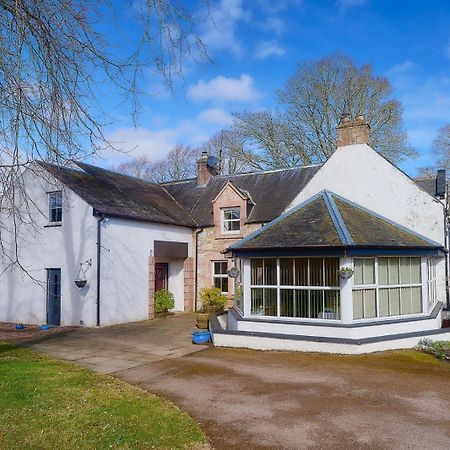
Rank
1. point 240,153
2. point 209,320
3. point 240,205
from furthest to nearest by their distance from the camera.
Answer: point 240,153, point 240,205, point 209,320

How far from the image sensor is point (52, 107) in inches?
242

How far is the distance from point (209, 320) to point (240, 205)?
778cm

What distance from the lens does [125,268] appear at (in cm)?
1850

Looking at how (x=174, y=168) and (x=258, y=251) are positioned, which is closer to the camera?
(x=258, y=251)

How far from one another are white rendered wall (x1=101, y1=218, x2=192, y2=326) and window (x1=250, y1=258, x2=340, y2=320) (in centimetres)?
684

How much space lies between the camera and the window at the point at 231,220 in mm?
21891

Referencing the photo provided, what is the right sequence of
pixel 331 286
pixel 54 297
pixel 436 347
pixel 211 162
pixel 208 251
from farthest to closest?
pixel 211 162, pixel 208 251, pixel 54 297, pixel 331 286, pixel 436 347

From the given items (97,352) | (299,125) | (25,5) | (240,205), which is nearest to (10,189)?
(25,5)

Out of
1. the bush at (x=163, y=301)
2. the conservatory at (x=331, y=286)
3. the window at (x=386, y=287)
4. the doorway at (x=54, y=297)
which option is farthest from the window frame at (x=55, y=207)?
the window at (x=386, y=287)

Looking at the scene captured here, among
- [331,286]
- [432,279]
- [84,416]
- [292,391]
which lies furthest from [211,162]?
[84,416]

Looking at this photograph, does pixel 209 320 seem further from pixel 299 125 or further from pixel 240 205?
pixel 299 125

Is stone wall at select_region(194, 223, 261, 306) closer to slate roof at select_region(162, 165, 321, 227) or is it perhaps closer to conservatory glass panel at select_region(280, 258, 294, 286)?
slate roof at select_region(162, 165, 321, 227)

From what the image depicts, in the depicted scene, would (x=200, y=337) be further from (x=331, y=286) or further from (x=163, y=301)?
(x=163, y=301)

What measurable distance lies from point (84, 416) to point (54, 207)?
1422 centimetres
